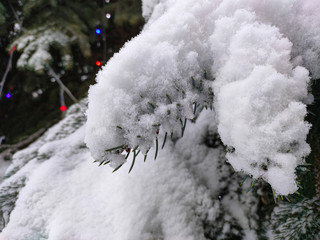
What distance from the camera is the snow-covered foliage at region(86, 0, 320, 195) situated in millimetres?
400

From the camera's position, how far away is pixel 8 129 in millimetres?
2344

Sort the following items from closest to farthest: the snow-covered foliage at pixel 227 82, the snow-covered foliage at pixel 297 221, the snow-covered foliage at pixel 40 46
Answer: the snow-covered foliage at pixel 227 82 → the snow-covered foliage at pixel 297 221 → the snow-covered foliage at pixel 40 46

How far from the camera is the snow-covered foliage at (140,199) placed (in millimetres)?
774

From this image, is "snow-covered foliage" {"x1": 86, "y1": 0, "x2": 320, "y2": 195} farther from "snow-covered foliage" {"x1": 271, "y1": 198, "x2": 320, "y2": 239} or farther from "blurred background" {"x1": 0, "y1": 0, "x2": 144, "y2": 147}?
"blurred background" {"x1": 0, "y1": 0, "x2": 144, "y2": 147}

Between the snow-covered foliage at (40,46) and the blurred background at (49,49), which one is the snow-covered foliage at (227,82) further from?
the snow-covered foliage at (40,46)

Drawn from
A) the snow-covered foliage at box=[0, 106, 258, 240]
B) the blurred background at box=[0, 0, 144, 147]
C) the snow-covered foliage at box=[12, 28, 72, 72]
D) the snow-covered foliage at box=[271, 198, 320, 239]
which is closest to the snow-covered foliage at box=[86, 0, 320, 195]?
the snow-covered foliage at box=[0, 106, 258, 240]

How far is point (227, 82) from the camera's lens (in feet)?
1.52

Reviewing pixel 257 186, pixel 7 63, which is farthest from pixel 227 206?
pixel 7 63

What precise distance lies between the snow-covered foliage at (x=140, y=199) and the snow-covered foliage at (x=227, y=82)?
1.26 feet

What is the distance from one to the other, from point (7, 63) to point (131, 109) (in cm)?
253

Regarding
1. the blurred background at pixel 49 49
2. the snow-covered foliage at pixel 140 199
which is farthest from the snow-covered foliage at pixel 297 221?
the blurred background at pixel 49 49

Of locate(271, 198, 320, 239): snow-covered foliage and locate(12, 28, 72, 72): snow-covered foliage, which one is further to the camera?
locate(12, 28, 72, 72): snow-covered foliage

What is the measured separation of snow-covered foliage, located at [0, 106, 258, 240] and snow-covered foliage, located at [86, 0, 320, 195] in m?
0.39

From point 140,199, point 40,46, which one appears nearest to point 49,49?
point 40,46
